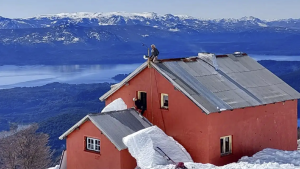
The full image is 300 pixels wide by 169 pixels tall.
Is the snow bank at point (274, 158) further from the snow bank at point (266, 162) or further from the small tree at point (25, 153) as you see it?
the small tree at point (25, 153)

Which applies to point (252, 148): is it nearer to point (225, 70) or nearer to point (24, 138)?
point (225, 70)

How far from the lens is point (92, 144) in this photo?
958 inches

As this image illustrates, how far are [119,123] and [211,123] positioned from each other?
4.25m

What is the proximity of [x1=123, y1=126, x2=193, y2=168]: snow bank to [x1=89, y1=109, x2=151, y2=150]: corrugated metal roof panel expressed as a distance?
19.0 inches

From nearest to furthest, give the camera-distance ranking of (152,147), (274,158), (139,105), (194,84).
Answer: (152,147) < (274,158) < (194,84) < (139,105)

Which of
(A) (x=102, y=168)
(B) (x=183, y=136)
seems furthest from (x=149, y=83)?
(A) (x=102, y=168)

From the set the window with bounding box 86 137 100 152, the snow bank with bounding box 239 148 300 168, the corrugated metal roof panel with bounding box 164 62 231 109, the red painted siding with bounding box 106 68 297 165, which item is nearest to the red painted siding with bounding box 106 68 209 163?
the red painted siding with bounding box 106 68 297 165

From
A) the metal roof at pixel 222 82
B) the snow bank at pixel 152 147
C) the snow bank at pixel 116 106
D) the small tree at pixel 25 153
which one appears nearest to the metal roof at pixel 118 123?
the snow bank at pixel 152 147

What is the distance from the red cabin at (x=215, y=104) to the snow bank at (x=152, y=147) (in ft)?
2.37

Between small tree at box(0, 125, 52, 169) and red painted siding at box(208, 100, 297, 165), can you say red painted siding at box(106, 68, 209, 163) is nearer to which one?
red painted siding at box(208, 100, 297, 165)

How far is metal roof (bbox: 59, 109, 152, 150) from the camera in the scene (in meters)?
23.2

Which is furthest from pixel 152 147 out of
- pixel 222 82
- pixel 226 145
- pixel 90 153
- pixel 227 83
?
pixel 227 83

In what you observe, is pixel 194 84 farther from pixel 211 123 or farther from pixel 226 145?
pixel 226 145

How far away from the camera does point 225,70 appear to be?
27469mm
